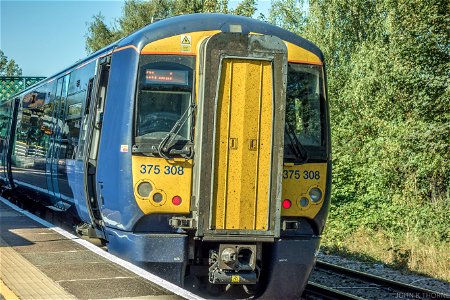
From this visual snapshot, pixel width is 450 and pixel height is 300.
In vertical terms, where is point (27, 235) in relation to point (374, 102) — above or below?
below

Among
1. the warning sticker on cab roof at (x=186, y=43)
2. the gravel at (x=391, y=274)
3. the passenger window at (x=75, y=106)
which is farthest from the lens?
the gravel at (x=391, y=274)

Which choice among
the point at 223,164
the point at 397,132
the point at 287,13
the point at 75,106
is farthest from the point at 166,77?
the point at 287,13

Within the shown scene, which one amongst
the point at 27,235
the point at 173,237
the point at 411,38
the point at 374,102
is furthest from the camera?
the point at 374,102

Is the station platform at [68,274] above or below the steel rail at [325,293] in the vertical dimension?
above

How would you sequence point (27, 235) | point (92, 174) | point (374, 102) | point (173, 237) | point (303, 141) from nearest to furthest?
1. point (173, 237)
2. point (303, 141)
3. point (92, 174)
4. point (27, 235)
5. point (374, 102)

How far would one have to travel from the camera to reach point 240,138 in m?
7.43

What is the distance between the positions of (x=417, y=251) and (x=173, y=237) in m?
8.24

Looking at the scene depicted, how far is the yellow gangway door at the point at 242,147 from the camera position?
7.37 meters

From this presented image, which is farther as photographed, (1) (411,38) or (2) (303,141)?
(1) (411,38)

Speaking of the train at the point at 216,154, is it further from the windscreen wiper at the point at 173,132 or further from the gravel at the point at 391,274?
the gravel at the point at 391,274

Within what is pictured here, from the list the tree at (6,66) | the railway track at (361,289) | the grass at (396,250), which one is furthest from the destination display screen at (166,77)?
the tree at (6,66)

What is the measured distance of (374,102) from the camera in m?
20.7

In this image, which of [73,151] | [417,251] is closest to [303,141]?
[73,151]

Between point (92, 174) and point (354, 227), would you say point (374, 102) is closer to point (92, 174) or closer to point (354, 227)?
point (354, 227)
